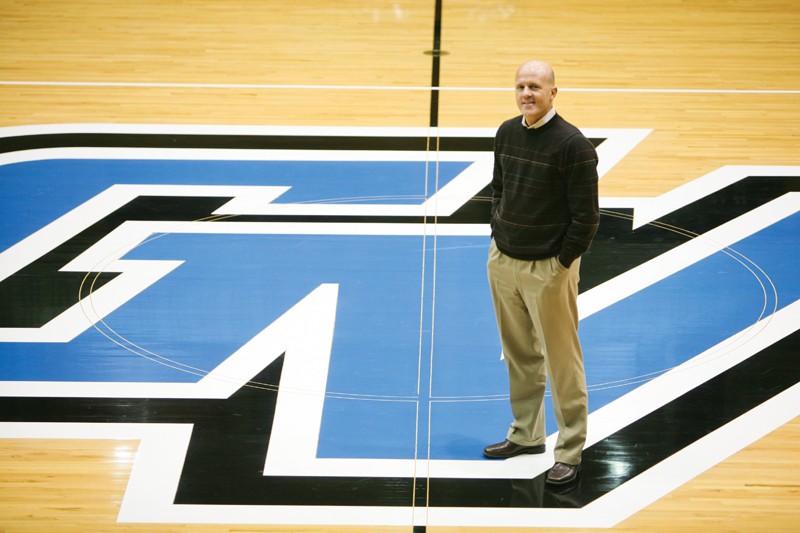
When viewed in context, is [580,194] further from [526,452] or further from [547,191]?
[526,452]

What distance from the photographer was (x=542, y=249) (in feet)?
9.48

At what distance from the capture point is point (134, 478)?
318 cm

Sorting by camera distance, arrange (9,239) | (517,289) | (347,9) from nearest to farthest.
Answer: (517,289) < (9,239) < (347,9)

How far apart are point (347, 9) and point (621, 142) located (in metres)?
3.06

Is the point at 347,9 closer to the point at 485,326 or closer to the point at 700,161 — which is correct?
the point at 700,161

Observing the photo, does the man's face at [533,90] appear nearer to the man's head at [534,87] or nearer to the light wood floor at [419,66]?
the man's head at [534,87]

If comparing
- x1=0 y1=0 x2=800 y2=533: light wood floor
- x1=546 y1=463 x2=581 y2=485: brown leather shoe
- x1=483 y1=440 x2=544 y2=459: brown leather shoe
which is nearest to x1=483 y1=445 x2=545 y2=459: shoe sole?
x1=483 y1=440 x2=544 y2=459: brown leather shoe

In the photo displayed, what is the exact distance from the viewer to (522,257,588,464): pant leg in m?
2.92

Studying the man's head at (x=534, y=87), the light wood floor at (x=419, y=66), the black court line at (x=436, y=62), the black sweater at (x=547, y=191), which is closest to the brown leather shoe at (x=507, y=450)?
the black sweater at (x=547, y=191)

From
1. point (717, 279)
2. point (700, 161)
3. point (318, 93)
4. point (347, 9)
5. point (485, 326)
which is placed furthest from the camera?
point (347, 9)

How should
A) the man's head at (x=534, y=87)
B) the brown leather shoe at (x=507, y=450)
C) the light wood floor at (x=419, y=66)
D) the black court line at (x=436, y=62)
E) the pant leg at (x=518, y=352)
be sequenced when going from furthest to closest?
1. the black court line at (x=436, y=62)
2. the light wood floor at (x=419, y=66)
3. the brown leather shoe at (x=507, y=450)
4. the pant leg at (x=518, y=352)
5. the man's head at (x=534, y=87)

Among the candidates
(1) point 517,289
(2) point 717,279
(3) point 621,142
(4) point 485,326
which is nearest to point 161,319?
(4) point 485,326

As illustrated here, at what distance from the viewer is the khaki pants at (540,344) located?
2.93 m

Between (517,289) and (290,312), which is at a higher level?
(517,289)
